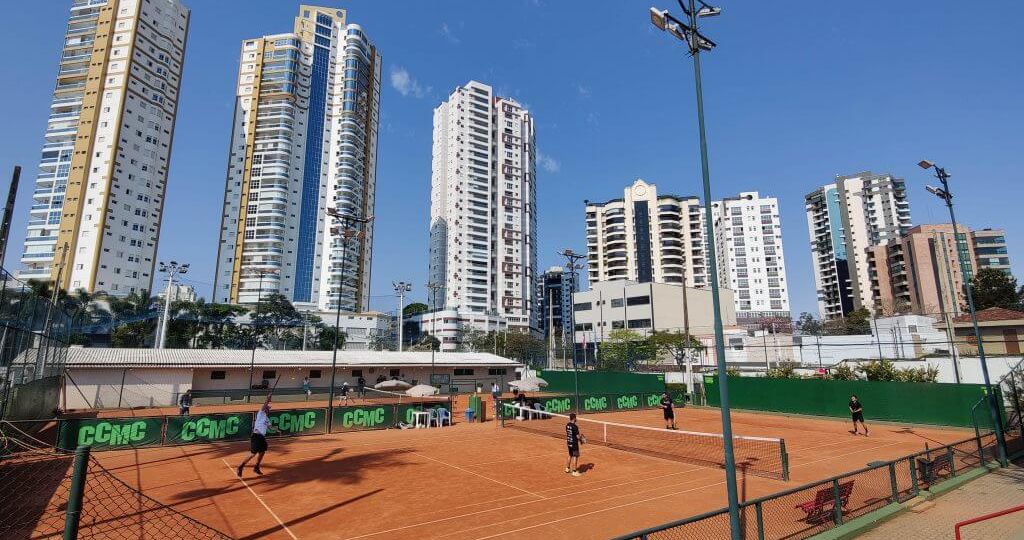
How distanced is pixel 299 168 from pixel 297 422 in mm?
112451

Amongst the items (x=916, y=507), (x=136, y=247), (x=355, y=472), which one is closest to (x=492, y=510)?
(x=355, y=472)

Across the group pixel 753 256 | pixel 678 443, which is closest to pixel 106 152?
pixel 678 443

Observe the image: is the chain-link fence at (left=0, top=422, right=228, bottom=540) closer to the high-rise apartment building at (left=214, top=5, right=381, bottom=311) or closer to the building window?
the building window

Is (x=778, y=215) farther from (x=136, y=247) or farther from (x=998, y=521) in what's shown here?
(x=136, y=247)

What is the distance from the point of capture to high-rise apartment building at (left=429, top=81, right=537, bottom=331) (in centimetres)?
13225

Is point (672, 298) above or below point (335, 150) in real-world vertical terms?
below

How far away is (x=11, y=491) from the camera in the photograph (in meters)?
12.3

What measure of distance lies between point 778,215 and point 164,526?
160 metres

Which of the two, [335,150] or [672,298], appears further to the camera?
[335,150]

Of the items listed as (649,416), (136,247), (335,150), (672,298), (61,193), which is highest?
(335,150)

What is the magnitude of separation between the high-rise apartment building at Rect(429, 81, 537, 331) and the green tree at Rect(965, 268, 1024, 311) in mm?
88935

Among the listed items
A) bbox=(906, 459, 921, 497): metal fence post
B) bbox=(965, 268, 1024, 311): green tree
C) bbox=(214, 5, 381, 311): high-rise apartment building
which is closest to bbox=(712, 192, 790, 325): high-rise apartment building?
bbox=(965, 268, 1024, 311): green tree

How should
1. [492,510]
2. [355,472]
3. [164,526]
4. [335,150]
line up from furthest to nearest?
[335,150], [355,472], [492,510], [164,526]

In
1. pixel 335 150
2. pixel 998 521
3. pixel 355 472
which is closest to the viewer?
pixel 998 521
